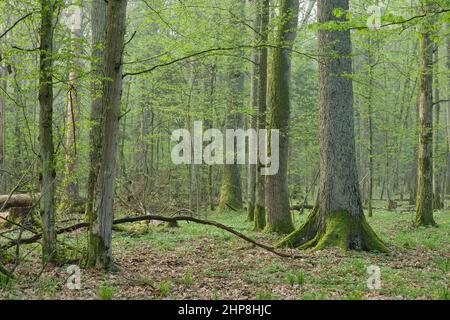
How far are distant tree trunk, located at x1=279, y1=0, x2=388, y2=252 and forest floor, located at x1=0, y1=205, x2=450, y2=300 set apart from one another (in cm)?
67

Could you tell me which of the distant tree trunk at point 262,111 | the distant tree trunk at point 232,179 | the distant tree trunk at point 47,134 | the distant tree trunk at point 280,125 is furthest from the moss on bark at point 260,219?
the distant tree trunk at point 232,179

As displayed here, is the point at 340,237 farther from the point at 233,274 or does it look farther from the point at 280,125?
the point at 280,125

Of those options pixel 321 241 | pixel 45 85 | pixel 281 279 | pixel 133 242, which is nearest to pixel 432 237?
pixel 321 241

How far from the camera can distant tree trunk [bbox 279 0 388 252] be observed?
360 inches

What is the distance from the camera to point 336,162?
9.38 meters

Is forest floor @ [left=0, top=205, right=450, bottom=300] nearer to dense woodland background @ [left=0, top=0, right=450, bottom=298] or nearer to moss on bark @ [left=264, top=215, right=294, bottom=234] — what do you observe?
dense woodland background @ [left=0, top=0, right=450, bottom=298]

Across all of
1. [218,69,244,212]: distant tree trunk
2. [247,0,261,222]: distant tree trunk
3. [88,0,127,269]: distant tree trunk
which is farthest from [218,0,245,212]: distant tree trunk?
[88,0,127,269]: distant tree trunk

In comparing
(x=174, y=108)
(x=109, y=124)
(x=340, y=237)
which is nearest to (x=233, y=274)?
(x=340, y=237)

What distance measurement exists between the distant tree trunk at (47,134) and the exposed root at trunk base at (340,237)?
474 centimetres

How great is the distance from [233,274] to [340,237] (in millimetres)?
2842
